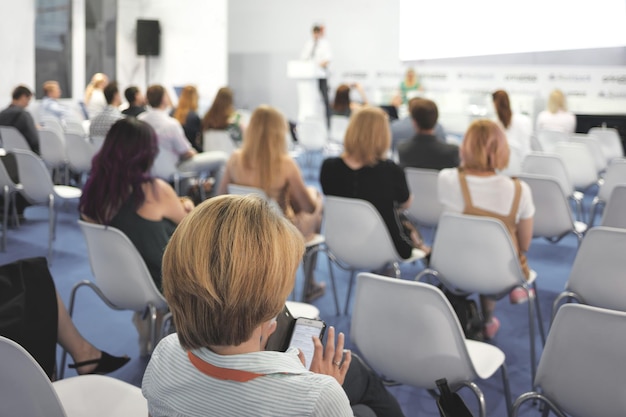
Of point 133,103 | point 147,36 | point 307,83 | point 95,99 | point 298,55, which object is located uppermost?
point 147,36

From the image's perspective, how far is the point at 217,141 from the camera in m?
7.23

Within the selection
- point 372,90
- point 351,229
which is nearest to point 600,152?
point 351,229

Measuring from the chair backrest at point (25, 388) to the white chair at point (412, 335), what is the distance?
108 centimetres

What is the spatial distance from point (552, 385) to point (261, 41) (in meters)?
14.3

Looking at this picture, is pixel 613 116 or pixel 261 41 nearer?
pixel 613 116

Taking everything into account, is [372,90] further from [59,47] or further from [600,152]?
[600,152]

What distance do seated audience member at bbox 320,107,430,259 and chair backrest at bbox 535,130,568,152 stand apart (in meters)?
4.63

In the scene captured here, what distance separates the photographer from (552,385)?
2168 mm

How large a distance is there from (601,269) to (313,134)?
729 centimetres

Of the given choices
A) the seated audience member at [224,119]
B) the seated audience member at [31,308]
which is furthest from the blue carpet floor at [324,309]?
the seated audience member at [224,119]

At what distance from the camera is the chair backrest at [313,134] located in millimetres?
10055

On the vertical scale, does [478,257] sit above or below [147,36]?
below

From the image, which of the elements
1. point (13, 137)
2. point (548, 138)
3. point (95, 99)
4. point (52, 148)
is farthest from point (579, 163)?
point (95, 99)

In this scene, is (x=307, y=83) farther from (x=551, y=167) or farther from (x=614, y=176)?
(x=614, y=176)
